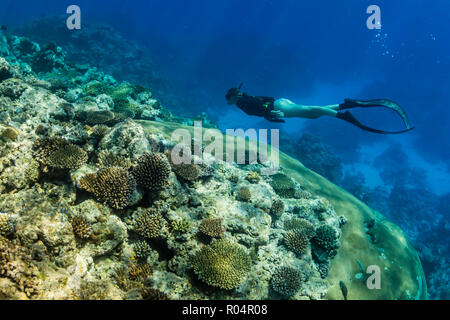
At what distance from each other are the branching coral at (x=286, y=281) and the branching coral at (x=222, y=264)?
2.80 ft

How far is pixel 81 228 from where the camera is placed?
420 centimetres

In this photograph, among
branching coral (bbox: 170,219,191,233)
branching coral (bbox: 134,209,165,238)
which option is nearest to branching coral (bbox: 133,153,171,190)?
branching coral (bbox: 134,209,165,238)

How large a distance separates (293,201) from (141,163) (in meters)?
5.42

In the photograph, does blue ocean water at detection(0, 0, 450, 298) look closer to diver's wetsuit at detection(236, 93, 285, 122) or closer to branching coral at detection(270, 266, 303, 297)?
diver's wetsuit at detection(236, 93, 285, 122)

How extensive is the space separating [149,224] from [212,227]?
4.59 feet

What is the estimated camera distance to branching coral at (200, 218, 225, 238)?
208 inches

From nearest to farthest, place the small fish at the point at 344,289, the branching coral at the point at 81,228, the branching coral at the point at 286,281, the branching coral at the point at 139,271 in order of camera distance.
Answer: the branching coral at the point at 81,228 < the branching coral at the point at 139,271 < the branching coral at the point at 286,281 < the small fish at the point at 344,289

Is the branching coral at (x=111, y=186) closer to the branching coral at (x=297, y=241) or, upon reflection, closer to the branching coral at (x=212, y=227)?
the branching coral at (x=212, y=227)

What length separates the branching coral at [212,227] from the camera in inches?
208

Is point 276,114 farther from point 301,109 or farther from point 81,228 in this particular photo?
point 81,228

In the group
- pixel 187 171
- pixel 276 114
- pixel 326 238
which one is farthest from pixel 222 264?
pixel 276 114

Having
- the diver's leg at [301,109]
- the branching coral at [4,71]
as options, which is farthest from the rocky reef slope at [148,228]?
the diver's leg at [301,109]
